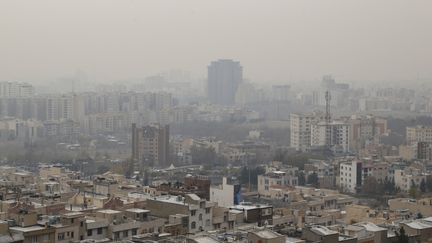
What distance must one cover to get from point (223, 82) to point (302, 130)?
11.4m

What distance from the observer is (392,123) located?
17.1m

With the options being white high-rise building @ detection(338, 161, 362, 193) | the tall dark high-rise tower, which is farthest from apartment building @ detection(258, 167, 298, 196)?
the tall dark high-rise tower

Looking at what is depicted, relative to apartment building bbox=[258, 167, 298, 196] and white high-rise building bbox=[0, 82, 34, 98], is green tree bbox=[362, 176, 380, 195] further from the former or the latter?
white high-rise building bbox=[0, 82, 34, 98]

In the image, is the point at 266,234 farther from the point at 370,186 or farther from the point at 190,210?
the point at 370,186

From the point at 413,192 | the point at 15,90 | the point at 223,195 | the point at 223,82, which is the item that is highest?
the point at 223,82

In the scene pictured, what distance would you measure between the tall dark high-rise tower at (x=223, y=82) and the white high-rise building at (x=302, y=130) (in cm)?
971

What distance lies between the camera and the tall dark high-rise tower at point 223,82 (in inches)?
997

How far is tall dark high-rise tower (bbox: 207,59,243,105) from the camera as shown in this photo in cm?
2533

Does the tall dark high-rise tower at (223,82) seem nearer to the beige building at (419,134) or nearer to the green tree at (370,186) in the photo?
the beige building at (419,134)

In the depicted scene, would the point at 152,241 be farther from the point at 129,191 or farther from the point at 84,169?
the point at 84,169

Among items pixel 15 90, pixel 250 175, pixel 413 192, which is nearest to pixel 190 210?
pixel 413 192

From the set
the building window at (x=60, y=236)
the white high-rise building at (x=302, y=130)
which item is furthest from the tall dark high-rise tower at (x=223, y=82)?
the building window at (x=60, y=236)

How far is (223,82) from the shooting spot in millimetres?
26312

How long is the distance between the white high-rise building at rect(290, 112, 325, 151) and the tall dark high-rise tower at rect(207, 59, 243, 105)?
9.71 m
